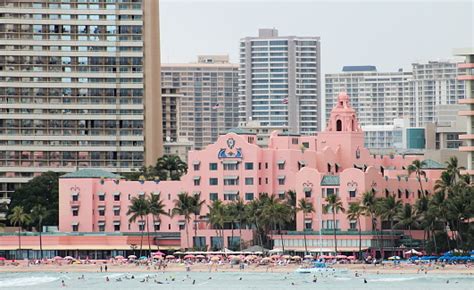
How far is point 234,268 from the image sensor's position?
173 m

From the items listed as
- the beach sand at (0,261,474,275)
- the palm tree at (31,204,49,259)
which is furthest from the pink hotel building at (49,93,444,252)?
the beach sand at (0,261,474,275)

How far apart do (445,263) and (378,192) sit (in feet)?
63.7

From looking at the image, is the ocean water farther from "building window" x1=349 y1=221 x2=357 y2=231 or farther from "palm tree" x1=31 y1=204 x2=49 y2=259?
"building window" x1=349 y1=221 x2=357 y2=231

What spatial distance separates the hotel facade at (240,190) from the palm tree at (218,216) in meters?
0.69

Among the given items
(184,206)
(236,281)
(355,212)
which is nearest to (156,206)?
→ (184,206)

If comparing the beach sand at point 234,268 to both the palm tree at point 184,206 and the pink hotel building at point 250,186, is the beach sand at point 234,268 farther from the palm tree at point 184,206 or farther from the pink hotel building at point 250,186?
the pink hotel building at point 250,186

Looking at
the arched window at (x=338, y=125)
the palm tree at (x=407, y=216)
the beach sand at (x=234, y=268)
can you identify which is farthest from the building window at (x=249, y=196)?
the palm tree at (x=407, y=216)

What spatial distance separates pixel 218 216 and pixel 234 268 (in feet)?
28.3

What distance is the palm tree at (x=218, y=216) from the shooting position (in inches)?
7077

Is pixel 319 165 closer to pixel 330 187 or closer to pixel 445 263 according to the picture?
pixel 330 187

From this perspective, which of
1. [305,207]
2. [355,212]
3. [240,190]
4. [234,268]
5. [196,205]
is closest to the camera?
[234,268]

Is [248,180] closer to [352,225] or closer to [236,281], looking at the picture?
[352,225]

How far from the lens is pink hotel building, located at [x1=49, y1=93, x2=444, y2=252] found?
600ft

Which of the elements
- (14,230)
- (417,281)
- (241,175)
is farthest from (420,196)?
(14,230)
